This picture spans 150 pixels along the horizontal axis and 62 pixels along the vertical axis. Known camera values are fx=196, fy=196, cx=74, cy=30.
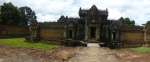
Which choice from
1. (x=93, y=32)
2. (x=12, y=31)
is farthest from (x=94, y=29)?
(x=12, y=31)

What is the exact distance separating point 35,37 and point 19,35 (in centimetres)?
1344

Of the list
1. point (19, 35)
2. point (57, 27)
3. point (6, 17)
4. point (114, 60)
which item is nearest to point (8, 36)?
point (19, 35)

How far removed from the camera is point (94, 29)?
27.8 metres

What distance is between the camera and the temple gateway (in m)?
27.2

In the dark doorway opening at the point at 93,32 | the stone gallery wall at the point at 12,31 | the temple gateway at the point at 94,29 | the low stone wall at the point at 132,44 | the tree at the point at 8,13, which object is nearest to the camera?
the temple gateway at the point at 94,29

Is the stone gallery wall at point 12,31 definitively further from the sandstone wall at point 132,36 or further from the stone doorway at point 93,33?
the sandstone wall at point 132,36

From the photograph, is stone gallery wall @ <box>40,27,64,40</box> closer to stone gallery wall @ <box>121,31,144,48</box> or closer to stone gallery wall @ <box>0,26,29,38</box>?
stone gallery wall @ <box>121,31,144,48</box>

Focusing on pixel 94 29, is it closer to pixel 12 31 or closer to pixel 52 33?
pixel 52 33

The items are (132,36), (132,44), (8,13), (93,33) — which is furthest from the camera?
(8,13)

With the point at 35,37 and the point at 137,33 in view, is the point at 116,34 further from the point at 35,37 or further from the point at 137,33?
the point at 35,37

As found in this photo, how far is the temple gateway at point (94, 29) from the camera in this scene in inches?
1073

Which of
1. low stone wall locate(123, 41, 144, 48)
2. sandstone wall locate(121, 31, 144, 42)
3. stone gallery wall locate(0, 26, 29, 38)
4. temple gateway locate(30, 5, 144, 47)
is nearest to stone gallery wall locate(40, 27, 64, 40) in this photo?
temple gateway locate(30, 5, 144, 47)

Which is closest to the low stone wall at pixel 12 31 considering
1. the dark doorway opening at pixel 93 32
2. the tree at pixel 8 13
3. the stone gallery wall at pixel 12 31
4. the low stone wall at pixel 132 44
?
the stone gallery wall at pixel 12 31

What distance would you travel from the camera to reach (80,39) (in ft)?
94.2
